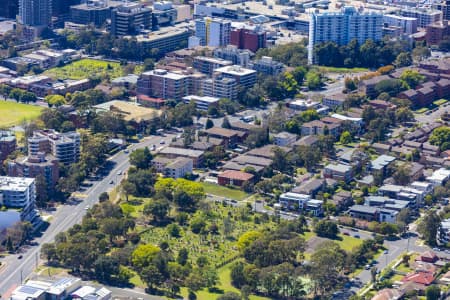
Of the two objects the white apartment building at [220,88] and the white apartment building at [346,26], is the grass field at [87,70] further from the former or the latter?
the white apartment building at [346,26]

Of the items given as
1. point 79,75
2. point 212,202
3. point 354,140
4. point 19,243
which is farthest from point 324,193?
point 79,75

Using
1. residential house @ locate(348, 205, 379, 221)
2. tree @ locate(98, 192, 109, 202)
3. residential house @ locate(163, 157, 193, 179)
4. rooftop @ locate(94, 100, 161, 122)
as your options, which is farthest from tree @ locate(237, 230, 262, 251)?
rooftop @ locate(94, 100, 161, 122)

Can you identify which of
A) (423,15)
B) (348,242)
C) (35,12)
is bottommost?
(348,242)

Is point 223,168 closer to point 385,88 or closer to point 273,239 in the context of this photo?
point 273,239

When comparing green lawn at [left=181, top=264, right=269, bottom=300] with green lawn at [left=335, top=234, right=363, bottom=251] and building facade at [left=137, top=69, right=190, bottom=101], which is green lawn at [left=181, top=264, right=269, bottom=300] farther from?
building facade at [left=137, top=69, right=190, bottom=101]

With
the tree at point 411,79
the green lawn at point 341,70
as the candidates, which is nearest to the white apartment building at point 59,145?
the tree at point 411,79

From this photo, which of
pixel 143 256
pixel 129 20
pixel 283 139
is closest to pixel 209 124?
pixel 283 139

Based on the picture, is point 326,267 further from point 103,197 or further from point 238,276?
point 103,197
